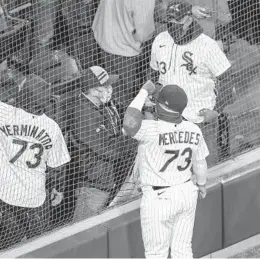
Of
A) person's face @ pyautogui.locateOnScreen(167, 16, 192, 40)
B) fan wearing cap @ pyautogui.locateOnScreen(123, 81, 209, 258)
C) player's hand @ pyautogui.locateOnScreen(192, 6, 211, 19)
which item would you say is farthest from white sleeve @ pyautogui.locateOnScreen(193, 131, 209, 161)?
player's hand @ pyautogui.locateOnScreen(192, 6, 211, 19)

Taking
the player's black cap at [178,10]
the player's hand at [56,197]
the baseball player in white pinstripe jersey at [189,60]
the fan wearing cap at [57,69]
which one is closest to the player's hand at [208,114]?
the baseball player in white pinstripe jersey at [189,60]

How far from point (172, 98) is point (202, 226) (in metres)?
1.53

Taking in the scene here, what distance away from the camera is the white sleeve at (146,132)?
7910 mm

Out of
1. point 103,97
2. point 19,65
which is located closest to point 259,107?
point 103,97

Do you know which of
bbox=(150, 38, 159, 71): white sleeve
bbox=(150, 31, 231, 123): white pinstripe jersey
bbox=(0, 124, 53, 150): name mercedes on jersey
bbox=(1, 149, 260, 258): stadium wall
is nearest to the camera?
bbox=(0, 124, 53, 150): name mercedes on jersey

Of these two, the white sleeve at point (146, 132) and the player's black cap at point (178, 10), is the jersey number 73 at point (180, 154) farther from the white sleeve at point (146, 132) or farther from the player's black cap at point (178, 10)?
the player's black cap at point (178, 10)

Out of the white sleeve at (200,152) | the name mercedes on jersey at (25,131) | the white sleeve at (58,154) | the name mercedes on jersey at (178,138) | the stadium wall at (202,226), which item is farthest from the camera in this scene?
the stadium wall at (202,226)

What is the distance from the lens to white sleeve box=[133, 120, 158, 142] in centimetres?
791

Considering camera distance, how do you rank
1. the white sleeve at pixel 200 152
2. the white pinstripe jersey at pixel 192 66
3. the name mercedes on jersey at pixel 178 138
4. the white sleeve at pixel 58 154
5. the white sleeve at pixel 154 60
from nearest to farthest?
1. the name mercedes on jersey at pixel 178 138
2. the white sleeve at pixel 200 152
3. the white sleeve at pixel 58 154
4. the white pinstripe jersey at pixel 192 66
5. the white sleeve at pixel 154 60

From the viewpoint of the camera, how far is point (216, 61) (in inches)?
340

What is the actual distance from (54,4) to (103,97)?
867 mm

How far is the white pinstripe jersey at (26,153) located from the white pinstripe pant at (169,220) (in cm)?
81

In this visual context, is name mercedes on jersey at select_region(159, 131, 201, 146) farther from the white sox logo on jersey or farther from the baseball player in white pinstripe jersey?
the white sox logo on jersey

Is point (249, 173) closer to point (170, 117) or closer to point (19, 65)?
point (170, 117)
